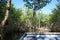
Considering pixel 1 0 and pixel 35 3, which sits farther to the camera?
pixel 35 3

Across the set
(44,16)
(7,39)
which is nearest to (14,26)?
(7,39)

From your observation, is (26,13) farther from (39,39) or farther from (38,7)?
(39,39)

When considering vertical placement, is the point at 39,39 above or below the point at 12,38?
above

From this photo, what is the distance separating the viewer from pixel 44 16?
5522 centimetres

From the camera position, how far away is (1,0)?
73.2ft

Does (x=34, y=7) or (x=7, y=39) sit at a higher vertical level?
(x=34, y=7)

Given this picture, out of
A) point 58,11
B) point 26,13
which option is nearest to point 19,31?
point 58,11

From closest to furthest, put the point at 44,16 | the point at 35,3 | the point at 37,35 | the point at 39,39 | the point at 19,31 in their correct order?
1. the point at 39,39
2. the point at 37,35
3. the point at 19,31
4. the point at 35,3
5. the point at 44,16

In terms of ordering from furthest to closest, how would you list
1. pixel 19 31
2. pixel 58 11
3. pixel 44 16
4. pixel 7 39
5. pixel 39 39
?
pixel 44 16
pixel 58 11
pixel 19 31
pixel 7 39
pixel 39 39

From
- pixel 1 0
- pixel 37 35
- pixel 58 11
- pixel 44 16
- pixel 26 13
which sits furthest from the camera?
pixel 44 16

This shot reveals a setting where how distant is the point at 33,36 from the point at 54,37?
516mm

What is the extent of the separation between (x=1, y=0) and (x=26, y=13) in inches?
964

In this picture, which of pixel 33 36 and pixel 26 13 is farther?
pixel 26 13

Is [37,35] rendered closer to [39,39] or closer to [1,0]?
[39,39]
